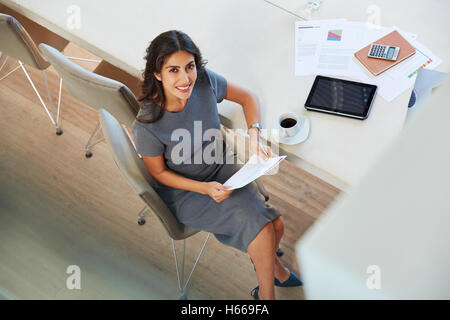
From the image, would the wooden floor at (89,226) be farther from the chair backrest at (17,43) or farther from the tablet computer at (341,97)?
the tablet computer at (341,97)

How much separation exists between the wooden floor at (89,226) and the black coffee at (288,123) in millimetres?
799

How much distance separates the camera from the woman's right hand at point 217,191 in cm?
146

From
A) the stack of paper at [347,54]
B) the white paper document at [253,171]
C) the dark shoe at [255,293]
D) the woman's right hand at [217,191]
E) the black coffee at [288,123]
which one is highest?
the stack of paper at [347,54]

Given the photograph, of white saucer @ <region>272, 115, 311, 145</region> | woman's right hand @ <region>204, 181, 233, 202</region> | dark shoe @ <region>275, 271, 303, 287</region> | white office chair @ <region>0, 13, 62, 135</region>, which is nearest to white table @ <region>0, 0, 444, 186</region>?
white saucer @ <region>272, 115, 311, 145</region>

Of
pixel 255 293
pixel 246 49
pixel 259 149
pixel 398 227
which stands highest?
pixel 398 227

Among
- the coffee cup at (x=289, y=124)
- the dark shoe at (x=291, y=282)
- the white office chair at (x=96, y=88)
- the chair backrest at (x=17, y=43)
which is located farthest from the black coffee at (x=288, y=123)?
the chair backrest at (x=17, y=43)

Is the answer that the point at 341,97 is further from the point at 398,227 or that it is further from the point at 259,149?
the point at 398,227

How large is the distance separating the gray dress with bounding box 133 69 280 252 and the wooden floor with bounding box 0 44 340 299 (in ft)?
1.77

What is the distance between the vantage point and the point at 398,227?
176 millimetres

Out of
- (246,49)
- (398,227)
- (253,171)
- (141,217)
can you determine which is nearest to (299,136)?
(253,171)

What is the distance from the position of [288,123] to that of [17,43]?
4.09 ft
